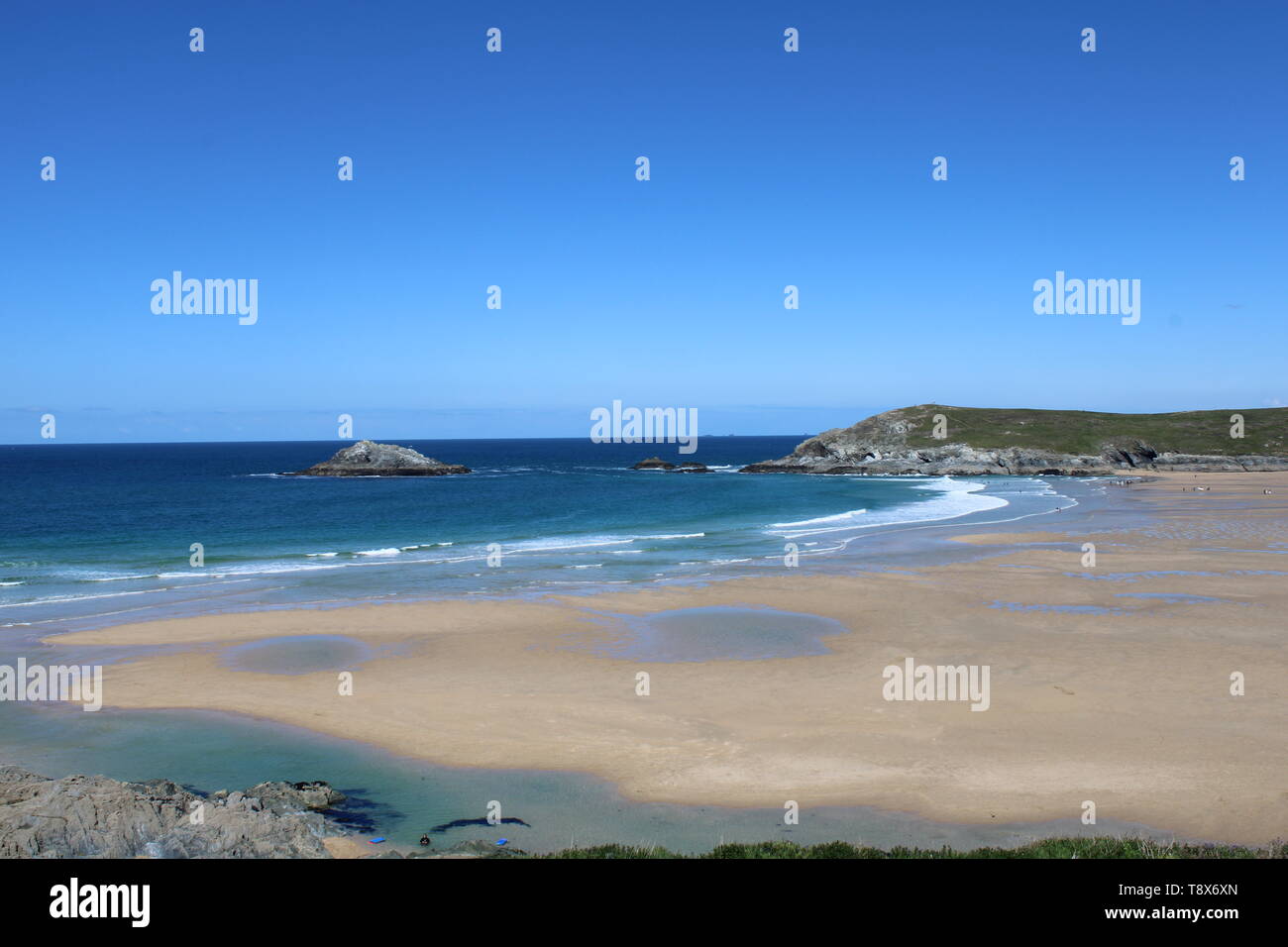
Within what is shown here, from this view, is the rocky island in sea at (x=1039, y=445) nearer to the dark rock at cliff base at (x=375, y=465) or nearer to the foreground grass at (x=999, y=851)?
the dark rock at cliff base at (x=375, y=465)

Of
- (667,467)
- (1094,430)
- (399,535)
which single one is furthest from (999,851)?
(1094,430)

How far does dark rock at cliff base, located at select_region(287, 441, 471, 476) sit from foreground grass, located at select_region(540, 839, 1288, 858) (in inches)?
4087

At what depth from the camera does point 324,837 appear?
11.8 metres

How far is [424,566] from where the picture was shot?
39344 millimetres

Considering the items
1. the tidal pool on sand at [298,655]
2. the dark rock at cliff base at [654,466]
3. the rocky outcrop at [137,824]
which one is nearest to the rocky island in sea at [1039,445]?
the dark rock at cliff base at [654,466]

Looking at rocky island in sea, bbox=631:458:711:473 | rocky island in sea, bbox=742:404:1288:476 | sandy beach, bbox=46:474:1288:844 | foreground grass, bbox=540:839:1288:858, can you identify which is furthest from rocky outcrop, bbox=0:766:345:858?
rocky island in sea, bbox=631:458:711:473

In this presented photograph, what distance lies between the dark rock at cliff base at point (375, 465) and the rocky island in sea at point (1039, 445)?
45563mm

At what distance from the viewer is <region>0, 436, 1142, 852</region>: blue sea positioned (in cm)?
1290

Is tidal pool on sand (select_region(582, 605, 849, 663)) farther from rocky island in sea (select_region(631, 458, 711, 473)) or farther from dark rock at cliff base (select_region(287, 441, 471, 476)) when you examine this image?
rocky island in sea (select_region(631, 458, 711, 473))

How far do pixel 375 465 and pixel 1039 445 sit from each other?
92113mm

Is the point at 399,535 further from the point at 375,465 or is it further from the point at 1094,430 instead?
the point at 1094,430
